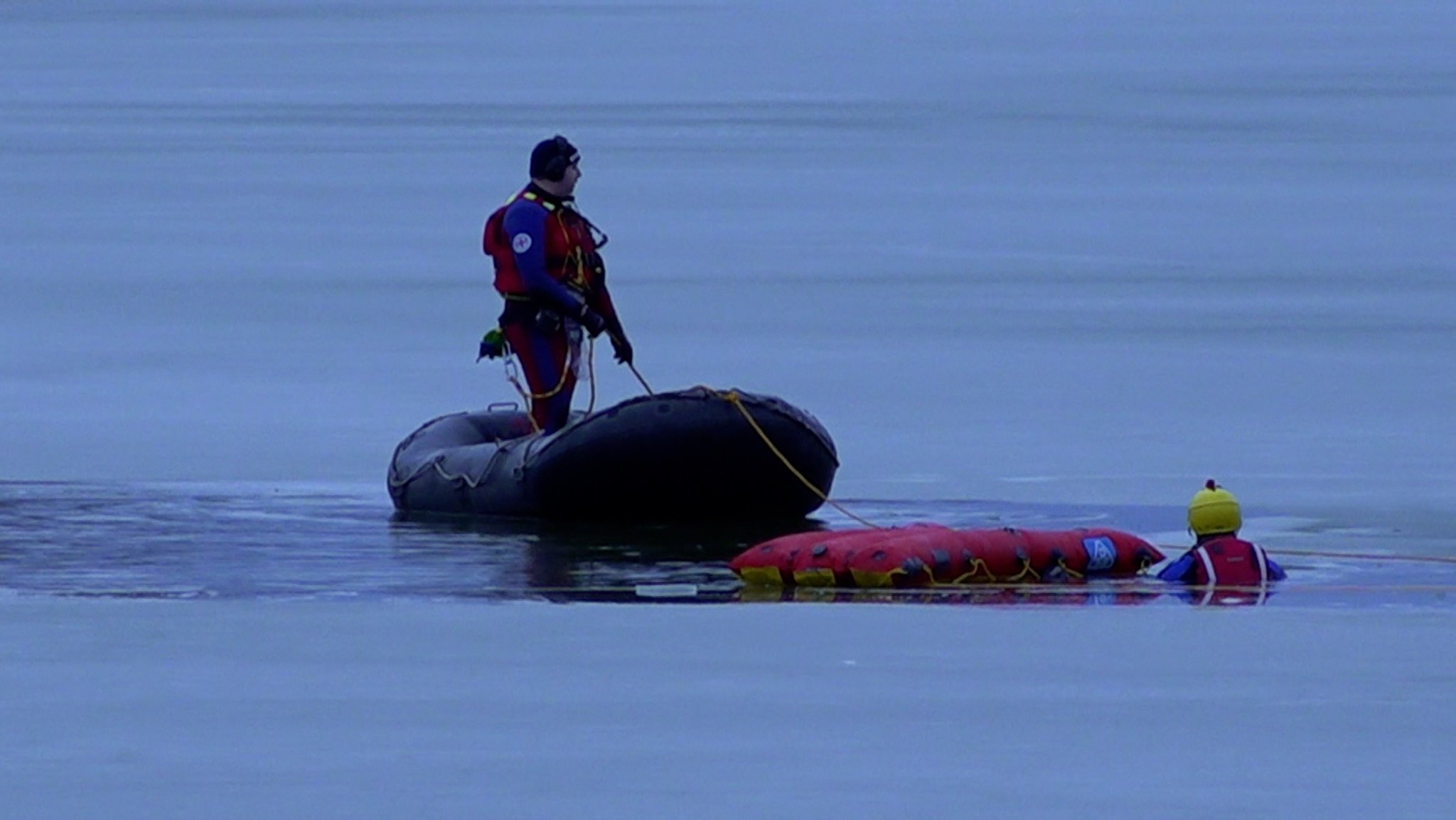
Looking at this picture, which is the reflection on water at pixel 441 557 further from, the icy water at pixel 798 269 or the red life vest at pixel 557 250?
the red life vest at pixel 557 250

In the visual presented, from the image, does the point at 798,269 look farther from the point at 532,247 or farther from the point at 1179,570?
the point at 1179,570

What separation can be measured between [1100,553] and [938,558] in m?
0.54

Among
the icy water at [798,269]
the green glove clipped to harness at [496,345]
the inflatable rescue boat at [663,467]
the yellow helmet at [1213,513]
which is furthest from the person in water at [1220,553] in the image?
the green glove clipped to harness at [496,345]

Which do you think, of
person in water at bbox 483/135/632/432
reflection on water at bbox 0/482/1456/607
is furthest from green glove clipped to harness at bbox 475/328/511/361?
reflection on water at bbox 0/482/1456/607

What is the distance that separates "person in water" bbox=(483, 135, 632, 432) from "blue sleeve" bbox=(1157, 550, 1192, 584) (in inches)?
112

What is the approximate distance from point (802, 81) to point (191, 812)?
27.8 m

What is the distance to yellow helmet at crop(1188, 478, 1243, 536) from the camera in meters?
9.21

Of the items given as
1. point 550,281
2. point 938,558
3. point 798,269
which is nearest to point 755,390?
point 550,281

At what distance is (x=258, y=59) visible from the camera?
3750 centimetres

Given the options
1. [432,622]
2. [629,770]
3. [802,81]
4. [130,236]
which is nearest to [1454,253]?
[130,236]

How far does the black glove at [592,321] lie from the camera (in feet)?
37.9

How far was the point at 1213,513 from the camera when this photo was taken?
922cm

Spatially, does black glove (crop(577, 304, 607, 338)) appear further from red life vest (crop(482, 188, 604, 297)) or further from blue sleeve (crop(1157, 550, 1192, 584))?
blue sleeve (crop(1157, 550, 1192, 584))

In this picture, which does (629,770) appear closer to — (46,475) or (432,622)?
(432,622)
